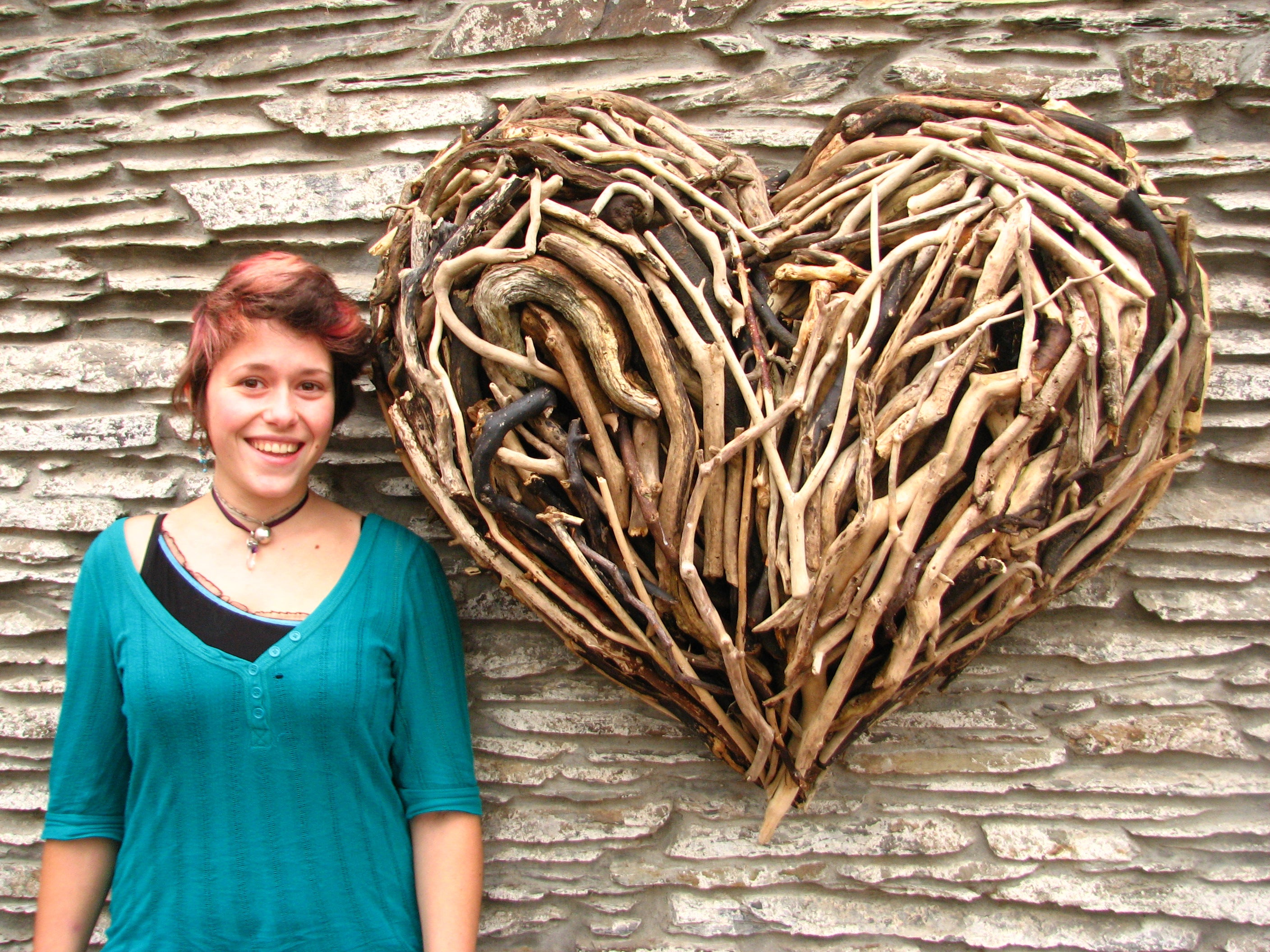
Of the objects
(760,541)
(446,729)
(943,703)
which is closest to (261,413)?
(446,729)

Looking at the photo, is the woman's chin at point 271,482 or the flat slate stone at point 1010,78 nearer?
the woman's chin at point 271,482

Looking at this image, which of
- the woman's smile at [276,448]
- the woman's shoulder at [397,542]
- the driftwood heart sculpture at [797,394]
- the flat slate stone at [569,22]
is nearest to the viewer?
the driftwood heart sculpture at [797,394]

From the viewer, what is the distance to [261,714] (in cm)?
85

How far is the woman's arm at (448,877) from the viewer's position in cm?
91

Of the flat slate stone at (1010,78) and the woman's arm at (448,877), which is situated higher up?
the flat slate stone at (1010,78)

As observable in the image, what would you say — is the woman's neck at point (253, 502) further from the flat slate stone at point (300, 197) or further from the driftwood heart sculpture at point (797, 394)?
the flat slate stone at point (300, 197)

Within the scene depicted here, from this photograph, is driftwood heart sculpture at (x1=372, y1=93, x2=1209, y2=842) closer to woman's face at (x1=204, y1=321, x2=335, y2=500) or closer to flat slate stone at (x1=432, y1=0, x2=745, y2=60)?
woman's face at (x1=204, y1=321, x2=335, y2=500)

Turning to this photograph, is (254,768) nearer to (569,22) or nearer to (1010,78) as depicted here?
(569,22)

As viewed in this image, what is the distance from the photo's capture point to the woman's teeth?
87 centimetres

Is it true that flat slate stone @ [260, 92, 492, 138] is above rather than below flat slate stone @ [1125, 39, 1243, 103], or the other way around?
above

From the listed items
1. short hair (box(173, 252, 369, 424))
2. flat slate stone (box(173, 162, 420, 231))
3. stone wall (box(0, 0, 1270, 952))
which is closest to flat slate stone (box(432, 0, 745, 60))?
stone wall (box(0, 0, 1270, 952))

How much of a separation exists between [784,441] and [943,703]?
1.58 feet

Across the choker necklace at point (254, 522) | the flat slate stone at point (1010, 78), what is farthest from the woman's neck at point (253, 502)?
the flat slate stone at point (1010, 78)

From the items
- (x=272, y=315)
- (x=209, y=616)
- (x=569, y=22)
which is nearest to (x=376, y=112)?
(x=569, y=22)
